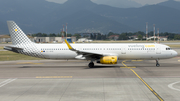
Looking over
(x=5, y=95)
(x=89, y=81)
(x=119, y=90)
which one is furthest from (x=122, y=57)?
(x=5, y=95)

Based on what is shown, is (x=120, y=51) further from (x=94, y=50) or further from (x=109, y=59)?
(x=94, y=50)

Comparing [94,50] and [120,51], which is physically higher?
[94,50]

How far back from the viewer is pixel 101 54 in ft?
103

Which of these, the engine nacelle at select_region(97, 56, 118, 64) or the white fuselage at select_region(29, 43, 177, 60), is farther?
the white fuselage at select_region(29, 43, 177, 60)

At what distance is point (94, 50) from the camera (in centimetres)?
3325

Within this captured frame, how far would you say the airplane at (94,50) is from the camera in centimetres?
3234

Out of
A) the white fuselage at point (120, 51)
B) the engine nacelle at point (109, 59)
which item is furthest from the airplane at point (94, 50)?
the engine nacelle at point (109, 59)

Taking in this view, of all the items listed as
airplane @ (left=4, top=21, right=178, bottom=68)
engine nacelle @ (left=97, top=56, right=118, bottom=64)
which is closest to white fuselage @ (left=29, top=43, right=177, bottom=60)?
airplane @ (left=4, top=21, right=178, bottom=68)

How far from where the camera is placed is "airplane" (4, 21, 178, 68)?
32344 mm

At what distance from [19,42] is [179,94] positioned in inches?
996

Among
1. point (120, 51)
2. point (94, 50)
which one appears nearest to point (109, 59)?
point (120, 51)

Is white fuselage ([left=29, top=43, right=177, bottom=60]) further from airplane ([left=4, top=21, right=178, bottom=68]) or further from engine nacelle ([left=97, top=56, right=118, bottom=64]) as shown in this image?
engine nacelle ([left=97, top=56, right=118, bottom=64])

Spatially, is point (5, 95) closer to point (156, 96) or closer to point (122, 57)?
point (156, 96)

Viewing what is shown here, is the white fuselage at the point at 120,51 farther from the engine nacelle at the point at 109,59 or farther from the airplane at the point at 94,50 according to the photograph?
the engine nacelle at the point at 109,59
